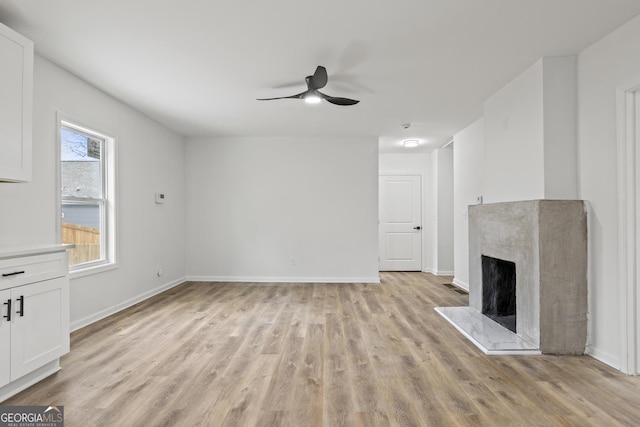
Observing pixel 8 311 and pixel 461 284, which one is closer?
pixel 8 311

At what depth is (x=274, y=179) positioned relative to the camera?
628 cm

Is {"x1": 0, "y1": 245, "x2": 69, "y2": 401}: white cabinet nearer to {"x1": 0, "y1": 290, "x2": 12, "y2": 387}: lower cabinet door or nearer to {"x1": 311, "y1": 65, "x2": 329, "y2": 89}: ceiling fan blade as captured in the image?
{"x1": 0, "y1": 290, "x2": 12, "y2": 387}: lower cabinet door

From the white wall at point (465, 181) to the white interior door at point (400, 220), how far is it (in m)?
1.63

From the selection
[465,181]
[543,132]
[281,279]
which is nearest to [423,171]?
[465,181]

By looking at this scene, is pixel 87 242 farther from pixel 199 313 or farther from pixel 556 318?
pixel 556 318

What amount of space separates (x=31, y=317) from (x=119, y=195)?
2.27 metres

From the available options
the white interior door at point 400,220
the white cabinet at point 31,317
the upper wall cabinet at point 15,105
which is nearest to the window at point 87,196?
the upper wall cabinet at point 15,105

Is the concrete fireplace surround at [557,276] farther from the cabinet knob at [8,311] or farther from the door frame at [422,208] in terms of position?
the door frame at [422,208]

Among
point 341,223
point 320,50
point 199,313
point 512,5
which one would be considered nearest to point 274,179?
point 341,223

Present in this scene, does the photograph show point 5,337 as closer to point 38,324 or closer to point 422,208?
point 38,324

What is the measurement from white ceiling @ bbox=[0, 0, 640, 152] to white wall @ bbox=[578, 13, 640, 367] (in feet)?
0.59

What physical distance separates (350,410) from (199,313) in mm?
2640

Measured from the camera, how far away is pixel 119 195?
4.32 metres

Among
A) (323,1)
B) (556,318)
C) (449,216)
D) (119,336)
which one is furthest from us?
(449,216)
